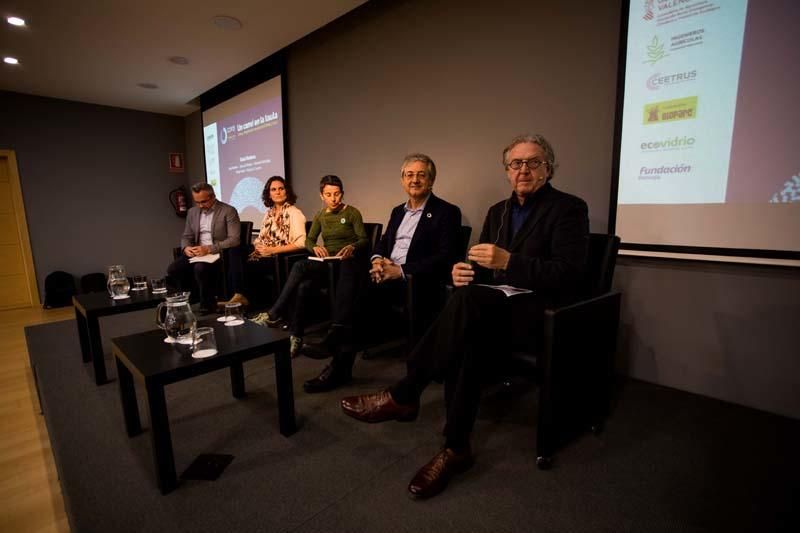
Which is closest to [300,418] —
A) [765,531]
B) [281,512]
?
[281,512]

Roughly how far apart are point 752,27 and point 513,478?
205 cm

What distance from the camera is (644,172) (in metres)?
1.91

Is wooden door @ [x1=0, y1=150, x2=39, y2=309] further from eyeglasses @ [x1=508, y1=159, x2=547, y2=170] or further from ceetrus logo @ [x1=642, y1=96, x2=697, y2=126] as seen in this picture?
ceetrus logo @ [x1=642, y1=96, x2=697, y2=126]

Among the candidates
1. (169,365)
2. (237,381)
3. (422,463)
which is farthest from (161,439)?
(422,463)

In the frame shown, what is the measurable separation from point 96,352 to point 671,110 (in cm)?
325

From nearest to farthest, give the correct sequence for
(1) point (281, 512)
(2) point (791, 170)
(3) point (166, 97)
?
(1) point (281, 512), (2) point (791, 170), (3) point (166, 97)

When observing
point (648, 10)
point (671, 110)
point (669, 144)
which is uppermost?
point (648, 10)

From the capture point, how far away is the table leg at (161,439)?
1256 millimetres

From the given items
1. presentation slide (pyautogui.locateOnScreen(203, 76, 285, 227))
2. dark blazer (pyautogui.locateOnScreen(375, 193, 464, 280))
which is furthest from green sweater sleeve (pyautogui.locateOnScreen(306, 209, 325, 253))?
presentation slide (pyautogui.locateOnScreen(203, 76, 285, 227))

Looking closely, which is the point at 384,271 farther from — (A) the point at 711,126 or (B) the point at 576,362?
(A) the point at 711,126

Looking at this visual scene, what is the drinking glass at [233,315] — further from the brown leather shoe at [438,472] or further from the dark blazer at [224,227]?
the dark blazer at [224,227]

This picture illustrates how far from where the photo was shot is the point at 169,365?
1.32 meters

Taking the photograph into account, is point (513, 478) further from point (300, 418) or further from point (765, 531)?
point (300, 418)

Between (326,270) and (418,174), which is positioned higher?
(418,174)
